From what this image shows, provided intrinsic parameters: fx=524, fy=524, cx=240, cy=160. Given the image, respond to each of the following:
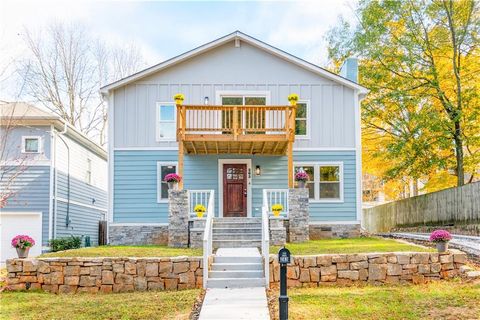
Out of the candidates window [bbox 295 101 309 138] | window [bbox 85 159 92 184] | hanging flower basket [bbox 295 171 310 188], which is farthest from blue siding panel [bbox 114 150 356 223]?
window [bbox 85 159 92 184]

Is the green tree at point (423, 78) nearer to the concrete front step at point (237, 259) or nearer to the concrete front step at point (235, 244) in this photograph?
the concrete front step at point (235, 244)

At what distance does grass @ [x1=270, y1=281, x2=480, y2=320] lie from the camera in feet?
25.2

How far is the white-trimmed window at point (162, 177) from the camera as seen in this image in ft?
54.3

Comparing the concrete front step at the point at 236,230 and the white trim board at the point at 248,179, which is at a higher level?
the white trim board at the point at 248,179

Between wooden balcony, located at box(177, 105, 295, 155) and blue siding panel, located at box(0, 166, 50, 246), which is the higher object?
wooden balcony, located at box(177, 105, 295, 155)

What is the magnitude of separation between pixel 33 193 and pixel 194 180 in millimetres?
5364

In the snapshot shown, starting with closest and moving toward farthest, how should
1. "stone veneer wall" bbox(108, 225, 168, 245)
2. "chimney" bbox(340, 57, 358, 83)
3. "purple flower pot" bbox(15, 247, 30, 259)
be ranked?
"purple flower pot" bbox(15, 247, 30, 259) → "stone veneer wall" bbox(108, 225, 168, 245) → "chimney" bbox(340, 57, 358, 83)

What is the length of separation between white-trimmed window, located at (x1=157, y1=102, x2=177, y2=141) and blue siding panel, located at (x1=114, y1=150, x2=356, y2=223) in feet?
1.80

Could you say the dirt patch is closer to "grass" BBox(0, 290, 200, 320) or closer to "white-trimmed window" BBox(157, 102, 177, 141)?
"grass" BBox(0, 290, 200, 320)

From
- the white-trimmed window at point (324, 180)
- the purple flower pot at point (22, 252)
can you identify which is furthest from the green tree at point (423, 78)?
the purple flower pot at point (22, 252)

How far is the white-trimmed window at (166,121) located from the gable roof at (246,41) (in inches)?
45.1

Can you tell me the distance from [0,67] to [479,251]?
11.3 meters

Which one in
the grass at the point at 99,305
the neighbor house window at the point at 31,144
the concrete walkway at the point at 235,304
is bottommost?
the grass at the point at 99,305

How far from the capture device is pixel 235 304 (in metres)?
8.42
